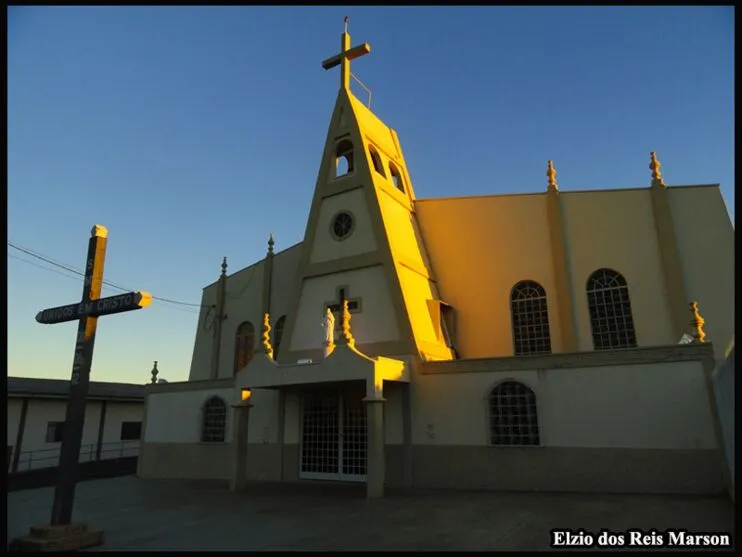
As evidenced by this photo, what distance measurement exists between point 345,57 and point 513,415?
1471 centimetres

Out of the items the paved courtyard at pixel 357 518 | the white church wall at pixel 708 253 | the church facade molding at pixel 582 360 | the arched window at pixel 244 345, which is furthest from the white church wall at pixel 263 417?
the white church wall at pixel 708 253

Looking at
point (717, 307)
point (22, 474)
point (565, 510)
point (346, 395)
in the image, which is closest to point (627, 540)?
point (565, 510)

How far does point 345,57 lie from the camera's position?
19953mm

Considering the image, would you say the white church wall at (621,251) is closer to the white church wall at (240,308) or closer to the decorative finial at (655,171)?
the decorative finial at (655,171)

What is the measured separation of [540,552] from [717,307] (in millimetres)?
11791

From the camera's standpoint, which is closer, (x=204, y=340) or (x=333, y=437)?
(x=333, y=437)

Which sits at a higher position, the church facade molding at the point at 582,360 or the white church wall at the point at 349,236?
the white church wall at the point at 349,236

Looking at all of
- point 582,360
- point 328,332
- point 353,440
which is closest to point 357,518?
point 353,440

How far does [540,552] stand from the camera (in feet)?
22.5

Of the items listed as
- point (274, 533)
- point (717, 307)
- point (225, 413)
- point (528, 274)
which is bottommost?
point (274, 533)

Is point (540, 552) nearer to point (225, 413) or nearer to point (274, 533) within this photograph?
point (274, 533)

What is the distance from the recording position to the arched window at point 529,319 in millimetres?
16922

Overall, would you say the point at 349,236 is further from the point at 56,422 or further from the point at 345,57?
the point at 56,422

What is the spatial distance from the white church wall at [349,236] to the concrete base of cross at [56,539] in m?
11.0
